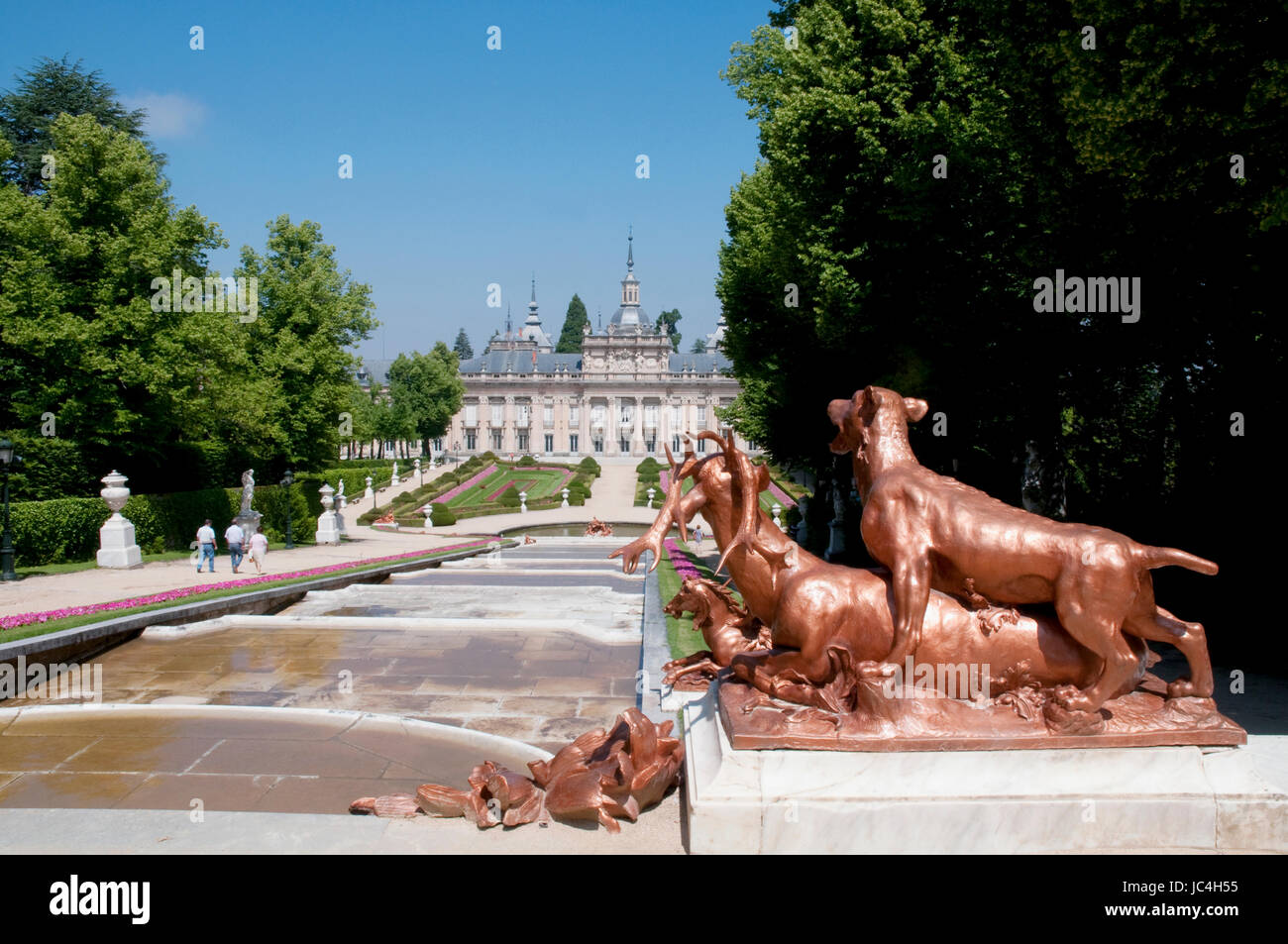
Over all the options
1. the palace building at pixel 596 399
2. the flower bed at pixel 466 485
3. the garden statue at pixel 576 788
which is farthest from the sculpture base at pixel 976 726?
the palace building at pixel 596 399

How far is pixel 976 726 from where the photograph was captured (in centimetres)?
398

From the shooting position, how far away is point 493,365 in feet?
362

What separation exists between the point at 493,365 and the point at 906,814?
361 ft

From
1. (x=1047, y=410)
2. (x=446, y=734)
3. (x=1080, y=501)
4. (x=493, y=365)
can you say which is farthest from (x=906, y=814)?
(x=493, y=365)

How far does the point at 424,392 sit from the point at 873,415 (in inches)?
3078

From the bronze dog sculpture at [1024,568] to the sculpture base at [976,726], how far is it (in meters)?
0.12

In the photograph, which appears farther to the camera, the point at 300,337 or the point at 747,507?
the point at 300,337

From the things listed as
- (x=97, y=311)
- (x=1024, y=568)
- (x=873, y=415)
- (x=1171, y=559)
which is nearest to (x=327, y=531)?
(x=97, y=311)

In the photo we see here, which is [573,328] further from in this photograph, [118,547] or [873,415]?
[873,415]

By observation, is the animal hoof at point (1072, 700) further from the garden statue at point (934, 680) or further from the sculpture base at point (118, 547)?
the sculpture base at point (118, 547)

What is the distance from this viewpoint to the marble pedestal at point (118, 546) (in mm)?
19688

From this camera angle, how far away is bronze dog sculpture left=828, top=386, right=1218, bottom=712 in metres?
3.91

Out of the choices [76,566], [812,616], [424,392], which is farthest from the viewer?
[424,392]

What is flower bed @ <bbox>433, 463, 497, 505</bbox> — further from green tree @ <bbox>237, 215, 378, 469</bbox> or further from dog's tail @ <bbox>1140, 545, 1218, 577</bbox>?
dog's tail @ <bbox>1140, 545, 1218, 577</bbox>
